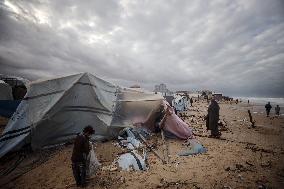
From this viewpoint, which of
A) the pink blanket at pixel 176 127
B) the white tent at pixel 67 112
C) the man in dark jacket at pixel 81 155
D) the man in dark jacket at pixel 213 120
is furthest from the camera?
the man in dark jacket at pixel 213 120

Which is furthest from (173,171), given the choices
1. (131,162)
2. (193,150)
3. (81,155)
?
(81,155)

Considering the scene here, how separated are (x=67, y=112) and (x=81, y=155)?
502 cm

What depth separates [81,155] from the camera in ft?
19.9

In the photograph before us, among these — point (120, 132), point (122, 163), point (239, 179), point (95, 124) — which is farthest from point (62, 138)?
point (239, 179)

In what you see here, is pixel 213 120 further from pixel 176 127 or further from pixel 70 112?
pixel 70 112

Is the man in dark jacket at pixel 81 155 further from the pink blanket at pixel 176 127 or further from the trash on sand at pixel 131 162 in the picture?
the pink blanket at pixel 176 127

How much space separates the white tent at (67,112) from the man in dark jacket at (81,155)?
4.40 metres

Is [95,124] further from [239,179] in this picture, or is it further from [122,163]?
[239,179]

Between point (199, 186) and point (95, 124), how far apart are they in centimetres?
654

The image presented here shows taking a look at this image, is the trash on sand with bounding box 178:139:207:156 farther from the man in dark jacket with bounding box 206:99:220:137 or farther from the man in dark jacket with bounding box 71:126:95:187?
the man in dark jacket with bounding box 71:126:95:187

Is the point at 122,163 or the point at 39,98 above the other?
the point at 39,98

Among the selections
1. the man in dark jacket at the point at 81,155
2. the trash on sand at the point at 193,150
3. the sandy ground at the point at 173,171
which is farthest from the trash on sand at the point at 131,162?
the trash on sand at the point at 193,150

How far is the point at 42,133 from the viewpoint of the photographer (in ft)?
31.8

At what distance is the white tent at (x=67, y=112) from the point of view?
9.38m
